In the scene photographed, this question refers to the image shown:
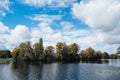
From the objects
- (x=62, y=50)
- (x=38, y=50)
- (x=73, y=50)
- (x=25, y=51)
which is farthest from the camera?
→ (x=73, y=50)

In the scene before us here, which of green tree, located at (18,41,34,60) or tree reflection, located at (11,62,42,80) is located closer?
tree reflection, located at (11,62,42,80)

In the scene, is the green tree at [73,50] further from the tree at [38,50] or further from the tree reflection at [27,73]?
the tree reflection at [27,73]

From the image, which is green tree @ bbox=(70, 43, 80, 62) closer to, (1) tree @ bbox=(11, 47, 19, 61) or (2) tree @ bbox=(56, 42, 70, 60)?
(2) tree @ bbox=(56, 42, 70, 60)

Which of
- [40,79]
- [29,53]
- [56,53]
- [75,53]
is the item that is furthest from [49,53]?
[40,79]

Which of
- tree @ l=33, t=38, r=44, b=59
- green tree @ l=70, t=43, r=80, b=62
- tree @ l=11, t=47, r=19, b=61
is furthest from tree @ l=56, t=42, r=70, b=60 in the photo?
tree @ l=11, t=47, r=19, b=61

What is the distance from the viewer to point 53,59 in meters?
170

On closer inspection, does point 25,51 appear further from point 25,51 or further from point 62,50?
point 62,50

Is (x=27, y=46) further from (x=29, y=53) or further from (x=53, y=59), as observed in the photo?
(x=53, y=59)

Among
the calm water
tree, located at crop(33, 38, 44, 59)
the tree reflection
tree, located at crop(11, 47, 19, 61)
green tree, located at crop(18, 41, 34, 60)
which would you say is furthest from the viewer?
tree, located at crop(11, 47, 19, 61)

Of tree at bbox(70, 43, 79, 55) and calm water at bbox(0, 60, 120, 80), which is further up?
tree at bbox(70, 43, 79, 55)

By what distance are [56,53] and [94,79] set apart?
11571cm

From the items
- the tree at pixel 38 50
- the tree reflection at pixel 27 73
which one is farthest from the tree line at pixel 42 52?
the tree reflection at pixel 27 73

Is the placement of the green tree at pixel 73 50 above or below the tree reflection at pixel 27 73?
above

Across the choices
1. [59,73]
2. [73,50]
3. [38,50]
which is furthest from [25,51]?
[59,73]
